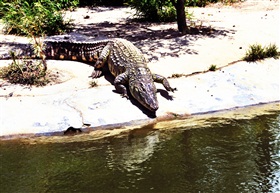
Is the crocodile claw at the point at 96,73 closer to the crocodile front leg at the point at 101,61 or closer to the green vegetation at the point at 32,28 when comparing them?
the crocodile front leg at the point at 101,61

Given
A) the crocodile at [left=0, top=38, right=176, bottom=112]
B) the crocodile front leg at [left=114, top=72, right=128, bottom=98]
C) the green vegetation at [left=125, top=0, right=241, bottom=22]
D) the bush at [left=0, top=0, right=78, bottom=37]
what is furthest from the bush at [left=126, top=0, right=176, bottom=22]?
the crocodile front leg at [left=114, top=72, right=128, bottom=98]

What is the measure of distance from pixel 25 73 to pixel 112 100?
1.89 meters

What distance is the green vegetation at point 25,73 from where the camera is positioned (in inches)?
365

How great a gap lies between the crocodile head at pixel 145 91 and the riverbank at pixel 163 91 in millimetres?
151

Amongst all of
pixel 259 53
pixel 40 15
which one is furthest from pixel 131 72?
pixel 40 15

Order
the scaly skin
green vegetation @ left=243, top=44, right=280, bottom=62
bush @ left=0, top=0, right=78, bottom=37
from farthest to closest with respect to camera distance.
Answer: bush @ left=0, top=0, right=78, bottom=37 < green vegetation @ left=243, top=44, right=280, bottom=62 < the scaly skin

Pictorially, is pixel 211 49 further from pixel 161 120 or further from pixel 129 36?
pixel 161 120

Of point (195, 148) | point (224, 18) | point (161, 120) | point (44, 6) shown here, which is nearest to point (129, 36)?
point (44, 6)

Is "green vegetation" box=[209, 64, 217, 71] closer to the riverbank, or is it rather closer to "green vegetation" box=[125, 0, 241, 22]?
the riverbank

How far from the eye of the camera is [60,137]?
7711mm

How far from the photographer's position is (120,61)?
9.58m

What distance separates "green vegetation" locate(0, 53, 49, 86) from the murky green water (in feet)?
6.55

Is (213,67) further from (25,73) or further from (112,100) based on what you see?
(25,73)

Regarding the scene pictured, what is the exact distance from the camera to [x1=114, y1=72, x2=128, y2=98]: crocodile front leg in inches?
350
